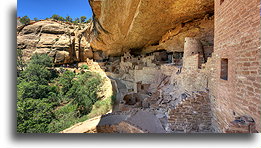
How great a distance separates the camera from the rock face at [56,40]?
13086 mm

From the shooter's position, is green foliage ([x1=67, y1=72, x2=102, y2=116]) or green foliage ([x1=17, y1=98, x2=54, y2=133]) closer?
green foliage ([x1=17, y1=98, x2=54, y2=133])

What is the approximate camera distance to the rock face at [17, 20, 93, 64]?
13.1 metres

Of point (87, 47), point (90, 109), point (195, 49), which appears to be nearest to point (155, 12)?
point (195, 49)

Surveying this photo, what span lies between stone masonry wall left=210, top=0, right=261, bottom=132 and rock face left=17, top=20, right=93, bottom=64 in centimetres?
1451

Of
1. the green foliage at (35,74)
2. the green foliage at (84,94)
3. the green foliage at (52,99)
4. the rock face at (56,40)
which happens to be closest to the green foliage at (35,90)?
the green foliage at (52,99)

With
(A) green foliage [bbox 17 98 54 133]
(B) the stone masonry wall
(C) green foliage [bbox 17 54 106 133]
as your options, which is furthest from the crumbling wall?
(A) green foliage [bbox 17 98 54 133]

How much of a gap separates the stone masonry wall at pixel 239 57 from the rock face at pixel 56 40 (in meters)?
14.5

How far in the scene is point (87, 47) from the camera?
56.0 feet

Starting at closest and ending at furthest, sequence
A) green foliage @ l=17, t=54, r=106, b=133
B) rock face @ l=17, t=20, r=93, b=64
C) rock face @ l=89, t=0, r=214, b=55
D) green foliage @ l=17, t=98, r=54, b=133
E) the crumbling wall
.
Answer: the crumbling wall < rock face @ l=89, t=0, r=214, b=55 < green foliage @ l=17, t=98, r=54, b=133 < green foliage @ l=17, t=54, r=106, b=133 < rock face @ l=17, t=20, r=93, b=64

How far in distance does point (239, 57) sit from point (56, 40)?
17962 millimetres

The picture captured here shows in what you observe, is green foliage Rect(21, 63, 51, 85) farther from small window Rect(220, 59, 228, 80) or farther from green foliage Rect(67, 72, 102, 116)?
small window Rect(220, 59, 228, 80)

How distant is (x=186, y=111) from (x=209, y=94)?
74 cm

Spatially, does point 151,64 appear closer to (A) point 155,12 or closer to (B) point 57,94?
(A) point 155,12

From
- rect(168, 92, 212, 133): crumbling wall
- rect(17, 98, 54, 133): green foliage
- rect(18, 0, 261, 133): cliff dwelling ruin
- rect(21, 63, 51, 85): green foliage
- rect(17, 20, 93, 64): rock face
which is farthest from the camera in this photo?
rect(17, 20, 93, 64): rock face
